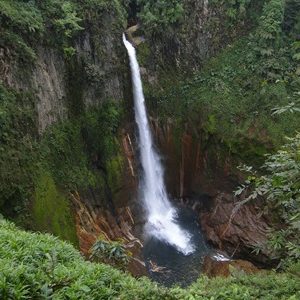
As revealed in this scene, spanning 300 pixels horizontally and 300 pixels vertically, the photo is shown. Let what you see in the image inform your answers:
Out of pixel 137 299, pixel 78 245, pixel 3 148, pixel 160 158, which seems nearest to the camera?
pixel 137 299

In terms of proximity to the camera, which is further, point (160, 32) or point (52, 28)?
point (160, 32)

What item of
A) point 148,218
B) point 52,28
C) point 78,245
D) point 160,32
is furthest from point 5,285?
point 160,32

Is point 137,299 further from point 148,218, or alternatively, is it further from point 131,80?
point 131,80

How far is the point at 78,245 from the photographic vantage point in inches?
543

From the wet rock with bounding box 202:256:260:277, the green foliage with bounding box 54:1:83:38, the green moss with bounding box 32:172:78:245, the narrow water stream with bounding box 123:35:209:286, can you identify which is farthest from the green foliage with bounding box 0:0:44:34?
the wet rock with bounding box 202:256:260:277

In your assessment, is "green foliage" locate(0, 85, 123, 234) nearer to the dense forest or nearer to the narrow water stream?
the dense forest

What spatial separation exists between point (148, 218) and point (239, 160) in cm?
537

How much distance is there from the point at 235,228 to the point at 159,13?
11595 millimetres

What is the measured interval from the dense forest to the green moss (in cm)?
5

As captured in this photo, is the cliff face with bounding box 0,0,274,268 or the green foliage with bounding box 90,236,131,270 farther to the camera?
the cliff face with bounding box 0,0,274,268

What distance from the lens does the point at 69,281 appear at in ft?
19.4

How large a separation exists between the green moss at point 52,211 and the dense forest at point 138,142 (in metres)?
0.05

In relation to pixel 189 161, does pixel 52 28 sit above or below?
above

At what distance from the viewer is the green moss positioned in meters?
12.9
